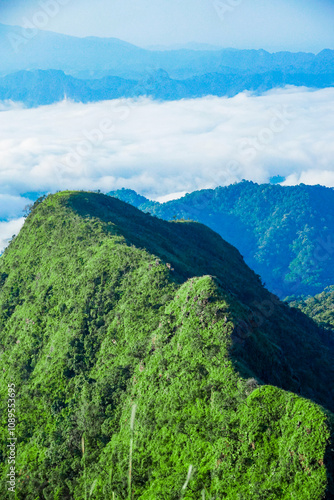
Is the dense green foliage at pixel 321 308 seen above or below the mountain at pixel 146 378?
above

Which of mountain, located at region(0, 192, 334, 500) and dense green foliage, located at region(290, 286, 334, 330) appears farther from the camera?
dense green foliage, located at region(290, 286, 334, 330)

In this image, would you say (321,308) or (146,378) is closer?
(146,378)

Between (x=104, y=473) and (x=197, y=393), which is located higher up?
(x=197, y=393)

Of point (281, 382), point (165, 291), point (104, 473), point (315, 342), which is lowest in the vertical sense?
point (104, 473)

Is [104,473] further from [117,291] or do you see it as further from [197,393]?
[117,291]

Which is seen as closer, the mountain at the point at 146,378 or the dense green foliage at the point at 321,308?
the mountain at the point at 146,378

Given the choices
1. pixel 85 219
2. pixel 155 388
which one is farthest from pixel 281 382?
pixel 85 219

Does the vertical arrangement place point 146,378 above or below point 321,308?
below

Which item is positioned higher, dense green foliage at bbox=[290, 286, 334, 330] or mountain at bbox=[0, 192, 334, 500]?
dense green foliage at bbox=[290, 286, 334, 330]
